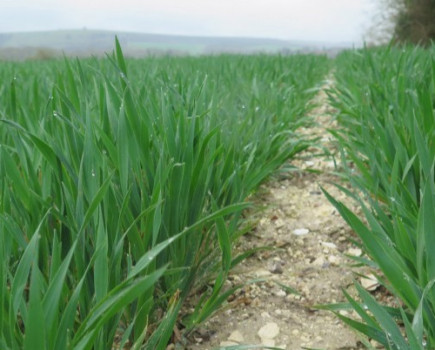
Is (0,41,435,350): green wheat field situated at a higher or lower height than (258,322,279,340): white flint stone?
higher

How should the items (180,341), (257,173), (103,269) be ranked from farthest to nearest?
1. (257,173)
2. (180,341)
3. (103,269)

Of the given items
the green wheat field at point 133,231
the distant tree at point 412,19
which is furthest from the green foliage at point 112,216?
the distant tree at point 412,19

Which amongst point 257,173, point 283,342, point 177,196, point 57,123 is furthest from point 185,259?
point 257,173

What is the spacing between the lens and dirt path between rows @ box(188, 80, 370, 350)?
45.0 inches

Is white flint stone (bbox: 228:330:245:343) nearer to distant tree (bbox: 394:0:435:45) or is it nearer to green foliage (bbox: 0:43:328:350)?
green foliage (bbox: 0:43:328:350)

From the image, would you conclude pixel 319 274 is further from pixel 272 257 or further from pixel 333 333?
pixel 333 333

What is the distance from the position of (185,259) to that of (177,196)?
0.51 ft

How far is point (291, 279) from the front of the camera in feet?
4.70

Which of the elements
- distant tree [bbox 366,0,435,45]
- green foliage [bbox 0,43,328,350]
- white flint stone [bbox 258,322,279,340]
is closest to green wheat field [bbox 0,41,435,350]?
green foliage [bbox 0,43,328,350]

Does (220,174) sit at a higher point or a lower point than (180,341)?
higher

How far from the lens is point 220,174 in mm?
1428

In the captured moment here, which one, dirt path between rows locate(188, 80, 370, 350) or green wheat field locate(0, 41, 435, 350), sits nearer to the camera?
green wheat field locate(0, 41, 435, 350)

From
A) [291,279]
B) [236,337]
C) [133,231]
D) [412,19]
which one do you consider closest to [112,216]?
Result: [133,231]

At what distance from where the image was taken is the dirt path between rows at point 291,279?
1.14m
